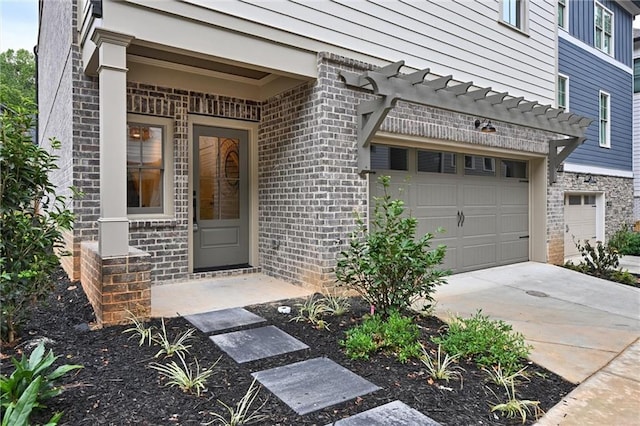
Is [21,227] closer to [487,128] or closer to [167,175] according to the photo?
[167,175]

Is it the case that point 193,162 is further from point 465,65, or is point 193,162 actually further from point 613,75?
point 613,75

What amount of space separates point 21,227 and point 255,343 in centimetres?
202

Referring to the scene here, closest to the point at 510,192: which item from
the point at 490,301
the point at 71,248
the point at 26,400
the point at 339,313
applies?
the point at 490,301

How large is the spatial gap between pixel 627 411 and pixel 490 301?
2.70 meters

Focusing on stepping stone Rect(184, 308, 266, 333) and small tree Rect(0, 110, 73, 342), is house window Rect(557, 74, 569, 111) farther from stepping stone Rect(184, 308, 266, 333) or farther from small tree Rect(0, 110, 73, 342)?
small tree Rect(0, 110, 73, 342)

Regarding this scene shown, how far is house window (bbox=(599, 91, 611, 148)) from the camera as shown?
10.8 metres

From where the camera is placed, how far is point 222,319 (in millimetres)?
4008

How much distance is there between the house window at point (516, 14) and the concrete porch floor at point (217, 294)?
21.1ft

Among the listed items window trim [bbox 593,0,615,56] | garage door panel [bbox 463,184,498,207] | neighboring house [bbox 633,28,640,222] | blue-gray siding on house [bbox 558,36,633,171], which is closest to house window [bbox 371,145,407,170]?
garage door panel [bbox 463,184,498,207]

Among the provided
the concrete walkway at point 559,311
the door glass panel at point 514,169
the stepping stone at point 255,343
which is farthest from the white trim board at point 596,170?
the stepping stone at point 255,343

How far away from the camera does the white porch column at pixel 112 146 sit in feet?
12.1

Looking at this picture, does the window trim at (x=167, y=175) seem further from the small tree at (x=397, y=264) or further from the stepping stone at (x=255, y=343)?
the small tree at (x=397, y=264)

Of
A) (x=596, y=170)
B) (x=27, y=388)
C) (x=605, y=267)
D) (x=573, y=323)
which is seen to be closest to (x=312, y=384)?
(x=27, y=388)

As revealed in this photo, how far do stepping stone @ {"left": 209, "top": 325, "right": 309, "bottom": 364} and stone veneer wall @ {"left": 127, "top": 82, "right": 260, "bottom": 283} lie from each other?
2.27 meters
